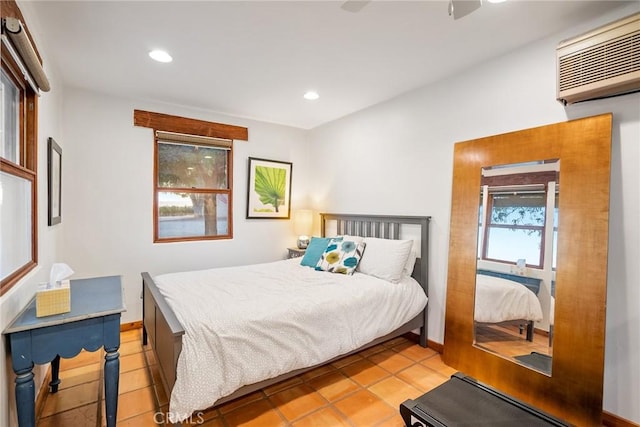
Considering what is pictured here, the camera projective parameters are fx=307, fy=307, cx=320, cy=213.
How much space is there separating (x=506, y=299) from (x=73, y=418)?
3.09 metres

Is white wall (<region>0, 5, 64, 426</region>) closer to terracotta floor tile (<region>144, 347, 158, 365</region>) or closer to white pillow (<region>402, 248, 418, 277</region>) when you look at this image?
terracotta floor tile (<region>144, 347, 158, 365</region>)

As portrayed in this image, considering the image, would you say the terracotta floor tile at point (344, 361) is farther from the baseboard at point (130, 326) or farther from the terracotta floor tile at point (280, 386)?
the baseboard at point (130, 326)

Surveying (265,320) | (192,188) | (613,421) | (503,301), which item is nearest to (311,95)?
(192,188)

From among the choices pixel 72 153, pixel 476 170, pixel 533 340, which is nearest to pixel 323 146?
pixel 476 170

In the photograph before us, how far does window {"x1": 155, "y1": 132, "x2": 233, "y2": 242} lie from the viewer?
3.68 m

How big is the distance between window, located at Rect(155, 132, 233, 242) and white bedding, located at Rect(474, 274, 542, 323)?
301cm

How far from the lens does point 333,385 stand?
235 cm

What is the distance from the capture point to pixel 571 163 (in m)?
2.04

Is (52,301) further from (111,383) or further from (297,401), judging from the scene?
(297,401)

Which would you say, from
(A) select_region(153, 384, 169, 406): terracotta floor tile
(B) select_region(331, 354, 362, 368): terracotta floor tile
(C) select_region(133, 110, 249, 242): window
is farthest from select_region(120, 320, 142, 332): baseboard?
(B) select_region(331, 354, 362, 368): terracotta floor tile

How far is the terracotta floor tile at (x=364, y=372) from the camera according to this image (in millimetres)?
2422

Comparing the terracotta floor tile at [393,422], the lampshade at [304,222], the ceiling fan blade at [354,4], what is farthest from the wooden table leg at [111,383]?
the lampshade at [304,222]

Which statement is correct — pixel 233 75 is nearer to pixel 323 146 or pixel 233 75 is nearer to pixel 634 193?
pixel 323 146

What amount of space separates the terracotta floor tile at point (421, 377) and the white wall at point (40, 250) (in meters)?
2.41
